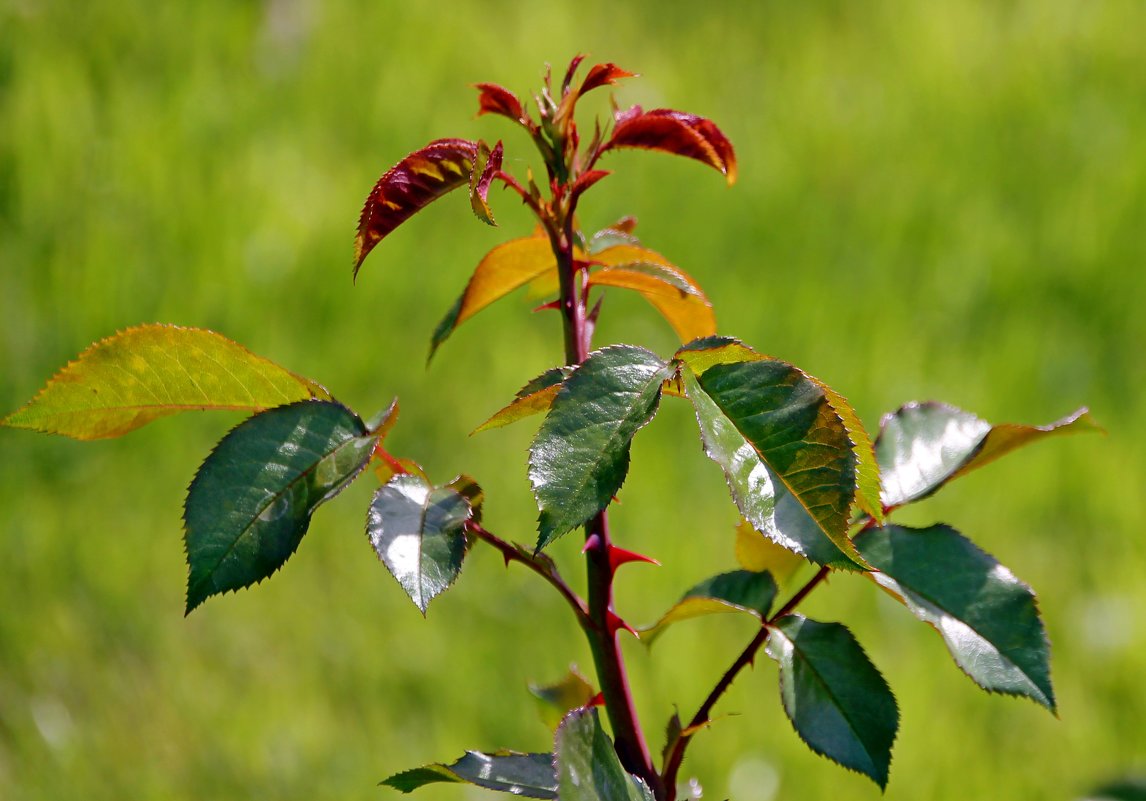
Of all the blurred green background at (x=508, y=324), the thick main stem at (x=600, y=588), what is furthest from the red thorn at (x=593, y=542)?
the blurred green background at (x=508, y=324)

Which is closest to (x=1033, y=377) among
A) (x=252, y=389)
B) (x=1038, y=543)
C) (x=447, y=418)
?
(x=1038, y=543)

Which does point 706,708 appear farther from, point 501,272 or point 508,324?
point 508,324

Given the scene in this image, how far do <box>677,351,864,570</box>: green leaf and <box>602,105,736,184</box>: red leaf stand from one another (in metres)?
0.16

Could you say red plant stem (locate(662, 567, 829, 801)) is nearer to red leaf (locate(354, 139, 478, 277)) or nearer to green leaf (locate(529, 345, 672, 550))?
green leaf (locate(529, 345, 672, 550))

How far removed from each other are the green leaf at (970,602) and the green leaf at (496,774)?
0.22 metres

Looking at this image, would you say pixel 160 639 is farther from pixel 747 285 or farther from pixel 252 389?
pixel 252 389

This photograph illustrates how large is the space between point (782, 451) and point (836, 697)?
186 mm

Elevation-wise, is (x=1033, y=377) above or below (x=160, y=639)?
above

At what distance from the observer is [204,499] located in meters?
0.68

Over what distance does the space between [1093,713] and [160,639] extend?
5.76ft

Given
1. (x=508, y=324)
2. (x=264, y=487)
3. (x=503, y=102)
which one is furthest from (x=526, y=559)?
(x=508, y=324)

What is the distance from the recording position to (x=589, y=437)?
640 mm

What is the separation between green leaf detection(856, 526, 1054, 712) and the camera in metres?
0.74

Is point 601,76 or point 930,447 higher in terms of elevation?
point 601,76
